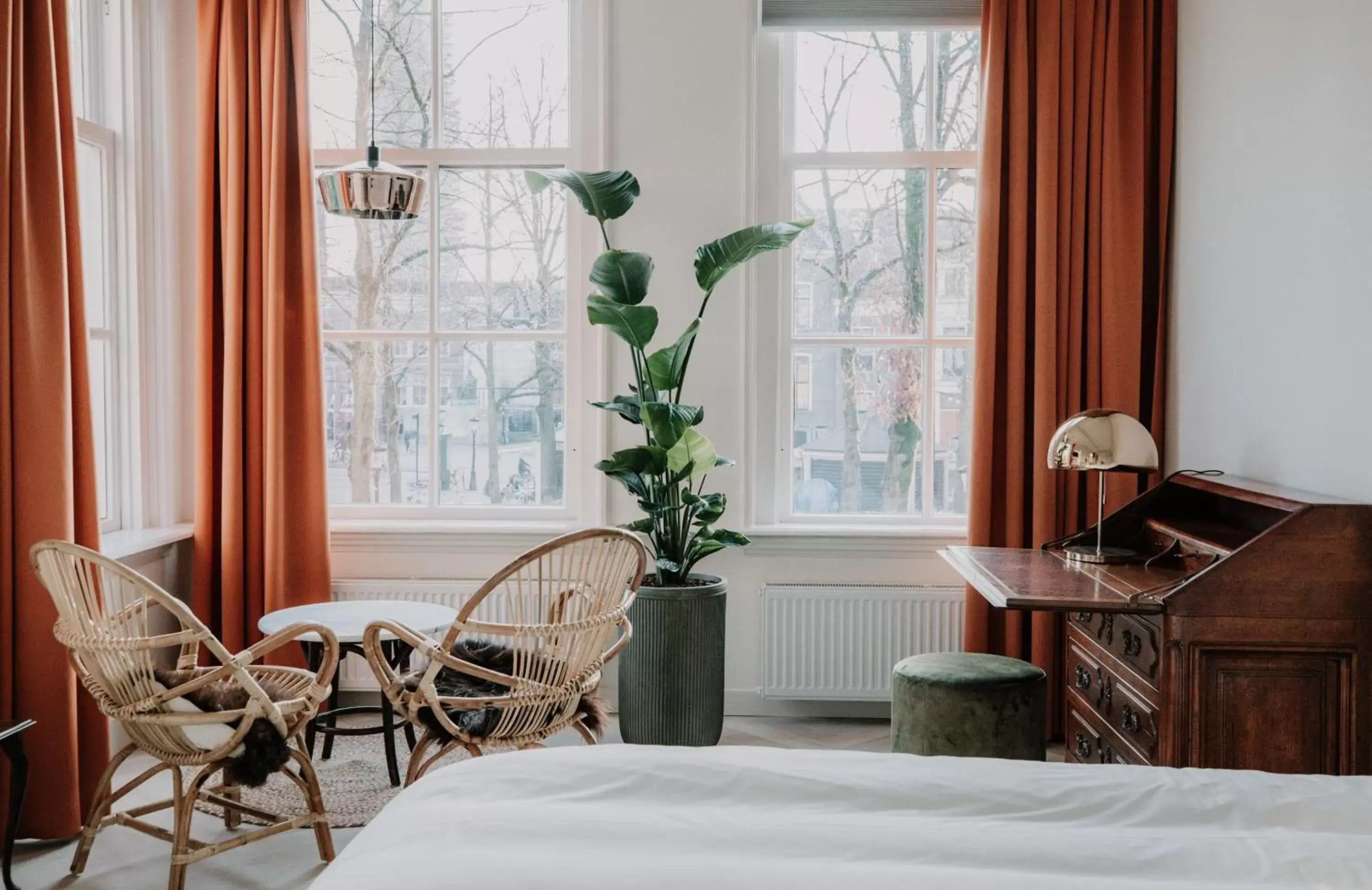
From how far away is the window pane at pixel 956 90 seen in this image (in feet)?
13.0

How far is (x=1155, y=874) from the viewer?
1.23m

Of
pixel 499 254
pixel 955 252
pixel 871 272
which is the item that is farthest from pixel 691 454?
pixel 955 252

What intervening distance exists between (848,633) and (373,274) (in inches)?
90.0

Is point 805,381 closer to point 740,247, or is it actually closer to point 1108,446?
point 740,247

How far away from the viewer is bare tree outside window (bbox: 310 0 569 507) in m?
4.06

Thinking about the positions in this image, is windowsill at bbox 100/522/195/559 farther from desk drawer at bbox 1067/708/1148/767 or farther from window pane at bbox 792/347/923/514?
desk drawer at bbox 1067/708/1148/767

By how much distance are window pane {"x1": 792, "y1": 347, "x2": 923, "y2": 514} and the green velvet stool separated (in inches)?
49.6

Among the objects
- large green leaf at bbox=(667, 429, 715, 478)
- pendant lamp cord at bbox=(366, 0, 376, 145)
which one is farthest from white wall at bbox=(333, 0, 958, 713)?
pendant lamp cord at bbox=(366, 0, 376, 145)

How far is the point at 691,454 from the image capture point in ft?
11.1

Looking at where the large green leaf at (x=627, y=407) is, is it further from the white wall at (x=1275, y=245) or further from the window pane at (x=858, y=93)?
the white wall at (x=1275, y=245)

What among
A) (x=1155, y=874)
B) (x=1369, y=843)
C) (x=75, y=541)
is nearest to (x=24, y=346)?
(x=75, y=541)

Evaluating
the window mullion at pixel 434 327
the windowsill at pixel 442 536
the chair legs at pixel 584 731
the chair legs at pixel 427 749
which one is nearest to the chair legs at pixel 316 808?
the chair legs at pixel 427 749

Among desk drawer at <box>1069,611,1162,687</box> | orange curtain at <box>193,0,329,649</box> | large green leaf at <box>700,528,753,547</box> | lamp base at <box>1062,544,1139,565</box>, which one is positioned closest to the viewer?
desk drawer at <box>1069,611,1162,687</box>

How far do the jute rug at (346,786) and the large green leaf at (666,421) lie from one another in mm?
1314
